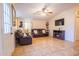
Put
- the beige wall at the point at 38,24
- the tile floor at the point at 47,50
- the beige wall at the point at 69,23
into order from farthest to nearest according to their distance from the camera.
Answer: the beige wall at the point at 38,24 < the beige wall at the point at 69,23 < the tile floor at the point at 47,50

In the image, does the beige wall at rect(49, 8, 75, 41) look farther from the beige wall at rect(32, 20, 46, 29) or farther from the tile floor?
the beige wall at rect(32, 20, 46, 29)

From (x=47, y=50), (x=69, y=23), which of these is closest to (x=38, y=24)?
(x=69, y=23)

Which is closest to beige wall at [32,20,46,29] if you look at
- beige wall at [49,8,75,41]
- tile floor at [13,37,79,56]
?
beige wall at [49,8,75,41]

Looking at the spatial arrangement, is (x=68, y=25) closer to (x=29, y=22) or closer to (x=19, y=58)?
(x=29, y=22)

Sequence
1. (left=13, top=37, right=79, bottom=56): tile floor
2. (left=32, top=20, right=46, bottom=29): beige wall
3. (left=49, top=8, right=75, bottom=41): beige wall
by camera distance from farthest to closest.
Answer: (left=32, top=20, right=46, bottom=29): beige wall
(left=49, top=8, right=75, bottom=41): beige wall
(left=13, top=37, right=79, bottom=56): tile floor

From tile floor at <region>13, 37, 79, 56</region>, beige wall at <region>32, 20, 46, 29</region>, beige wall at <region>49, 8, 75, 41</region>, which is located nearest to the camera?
tile floor at <region>13, 37, 79, 56</region>

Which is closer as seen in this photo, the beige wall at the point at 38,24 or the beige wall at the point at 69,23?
the beige wall at the point at 69,23

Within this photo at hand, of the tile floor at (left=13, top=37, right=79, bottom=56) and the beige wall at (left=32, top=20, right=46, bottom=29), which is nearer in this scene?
the tile floor at (left=13, top=37, right=79, bottom=56)

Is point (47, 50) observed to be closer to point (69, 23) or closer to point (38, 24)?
point (69, 23)

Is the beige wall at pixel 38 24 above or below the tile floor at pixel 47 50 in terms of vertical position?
above

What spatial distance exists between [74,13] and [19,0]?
20.8ft

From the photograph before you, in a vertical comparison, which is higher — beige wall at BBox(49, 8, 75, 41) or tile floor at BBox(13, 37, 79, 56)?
beige wall at BBox(49, 8, 75, 41)

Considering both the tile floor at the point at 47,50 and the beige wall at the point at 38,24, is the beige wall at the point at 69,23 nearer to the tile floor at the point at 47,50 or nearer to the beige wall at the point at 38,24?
the tile floor at the point at 47,50

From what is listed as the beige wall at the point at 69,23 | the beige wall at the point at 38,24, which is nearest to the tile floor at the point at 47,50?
the beige wall at the point at 69,23
